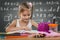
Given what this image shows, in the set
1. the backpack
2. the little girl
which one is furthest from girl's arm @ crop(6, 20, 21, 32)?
the backpack

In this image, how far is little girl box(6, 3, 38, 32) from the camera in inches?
52.0

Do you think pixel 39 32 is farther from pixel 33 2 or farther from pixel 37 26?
pixel 33 2

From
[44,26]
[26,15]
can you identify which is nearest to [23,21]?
[26,15]

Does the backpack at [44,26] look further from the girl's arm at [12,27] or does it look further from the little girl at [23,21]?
the girl's arm at [12,27]

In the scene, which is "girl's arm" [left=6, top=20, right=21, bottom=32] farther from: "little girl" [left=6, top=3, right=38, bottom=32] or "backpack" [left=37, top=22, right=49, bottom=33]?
"backpack" [left=37, top=22, right=49, bottom=33]

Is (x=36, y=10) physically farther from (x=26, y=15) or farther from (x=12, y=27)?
(x=12, y=27)

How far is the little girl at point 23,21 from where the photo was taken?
52.0 inches

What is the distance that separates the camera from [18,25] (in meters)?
1.33

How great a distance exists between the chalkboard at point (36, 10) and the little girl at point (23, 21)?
28 millimetres

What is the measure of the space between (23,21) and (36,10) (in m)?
0.13

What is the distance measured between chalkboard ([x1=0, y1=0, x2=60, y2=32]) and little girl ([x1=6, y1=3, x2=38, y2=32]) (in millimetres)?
28

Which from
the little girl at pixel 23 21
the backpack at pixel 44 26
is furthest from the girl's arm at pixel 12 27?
the backpack at pixel 44 26

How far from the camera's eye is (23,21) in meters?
1.33

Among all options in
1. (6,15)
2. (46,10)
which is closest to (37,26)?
(46,10)
